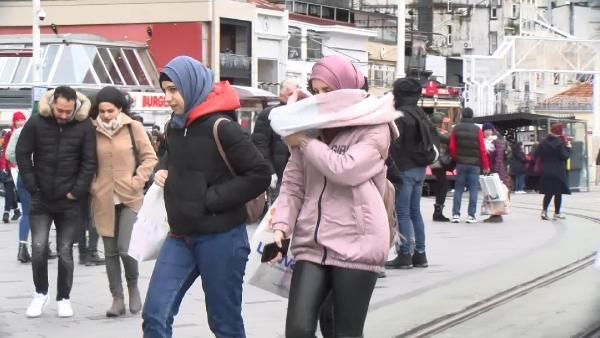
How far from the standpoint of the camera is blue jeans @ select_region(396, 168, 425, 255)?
39.3ft

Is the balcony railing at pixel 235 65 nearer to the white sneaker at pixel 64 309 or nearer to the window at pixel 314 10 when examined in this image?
the window at pixel 314 10

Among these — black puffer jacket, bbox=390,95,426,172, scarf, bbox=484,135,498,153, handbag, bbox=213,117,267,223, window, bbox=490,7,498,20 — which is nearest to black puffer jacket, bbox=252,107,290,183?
black puffer jacket, bbox=390,95,426,172

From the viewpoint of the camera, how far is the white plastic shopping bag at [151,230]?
652cm

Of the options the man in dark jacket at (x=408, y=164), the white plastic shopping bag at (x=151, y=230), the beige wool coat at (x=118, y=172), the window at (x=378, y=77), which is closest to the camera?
the white plastic shopping bag at (x=151, y=230)

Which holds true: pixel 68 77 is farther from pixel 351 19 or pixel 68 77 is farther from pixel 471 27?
pixel 471 27

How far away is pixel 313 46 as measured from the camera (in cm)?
5962

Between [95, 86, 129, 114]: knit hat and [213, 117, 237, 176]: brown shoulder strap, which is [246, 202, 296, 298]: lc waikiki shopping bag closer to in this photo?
[213, 117, 237, 176]: brown shoulder strap

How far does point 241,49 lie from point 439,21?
37.9 m

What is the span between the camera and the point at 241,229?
6055 mm

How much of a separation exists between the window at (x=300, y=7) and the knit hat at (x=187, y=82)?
5795 centimetres

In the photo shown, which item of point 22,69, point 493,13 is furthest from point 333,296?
point 493,13

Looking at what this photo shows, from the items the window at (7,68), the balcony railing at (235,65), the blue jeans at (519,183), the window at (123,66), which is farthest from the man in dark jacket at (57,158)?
the balcony railing at (235,65)

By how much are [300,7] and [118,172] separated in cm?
5566

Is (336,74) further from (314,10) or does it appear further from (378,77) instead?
(378,77)
